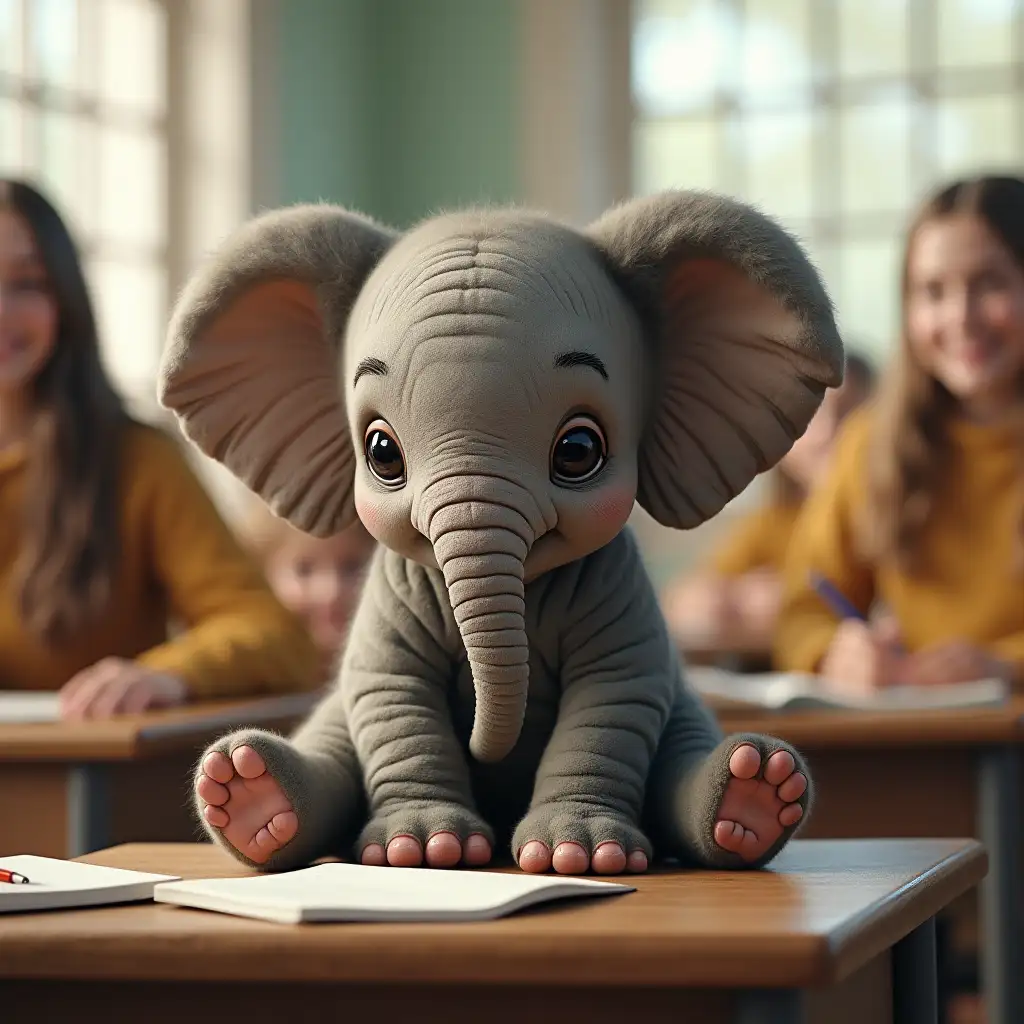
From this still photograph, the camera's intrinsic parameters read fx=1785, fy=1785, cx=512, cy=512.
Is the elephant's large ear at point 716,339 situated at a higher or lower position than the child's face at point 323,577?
higher

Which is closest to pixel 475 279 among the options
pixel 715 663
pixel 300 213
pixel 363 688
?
pixel 300 213

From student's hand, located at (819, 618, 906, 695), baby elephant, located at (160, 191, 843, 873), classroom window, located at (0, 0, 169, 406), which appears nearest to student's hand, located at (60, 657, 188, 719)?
baby elephant, located at (160, 191, 843, 873)

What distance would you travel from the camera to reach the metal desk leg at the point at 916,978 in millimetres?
1151

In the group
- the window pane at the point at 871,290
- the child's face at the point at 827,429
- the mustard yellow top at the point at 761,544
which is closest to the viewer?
the child's face at the point at 827,429

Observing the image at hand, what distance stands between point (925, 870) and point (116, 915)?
491mm

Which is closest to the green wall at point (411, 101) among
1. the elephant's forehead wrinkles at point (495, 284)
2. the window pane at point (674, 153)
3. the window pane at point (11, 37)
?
the window pane at point (674, 153)

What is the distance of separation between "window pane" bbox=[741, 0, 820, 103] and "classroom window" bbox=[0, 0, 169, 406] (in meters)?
1.91

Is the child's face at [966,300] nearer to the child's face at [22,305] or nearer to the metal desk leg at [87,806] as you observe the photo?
the child's face at [22,305]

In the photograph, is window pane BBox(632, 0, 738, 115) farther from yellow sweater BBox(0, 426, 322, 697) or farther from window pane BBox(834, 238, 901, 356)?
yellow sweater BBox(0, 426, 322, 697)

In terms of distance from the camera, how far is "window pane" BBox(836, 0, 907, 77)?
226 inches

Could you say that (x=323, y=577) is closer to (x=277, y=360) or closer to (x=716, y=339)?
(x=277, y=360)

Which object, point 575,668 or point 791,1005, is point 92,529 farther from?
point 791,1005

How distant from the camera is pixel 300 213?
1251 millimetres

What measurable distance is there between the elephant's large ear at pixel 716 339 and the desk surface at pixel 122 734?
2.38 ft
